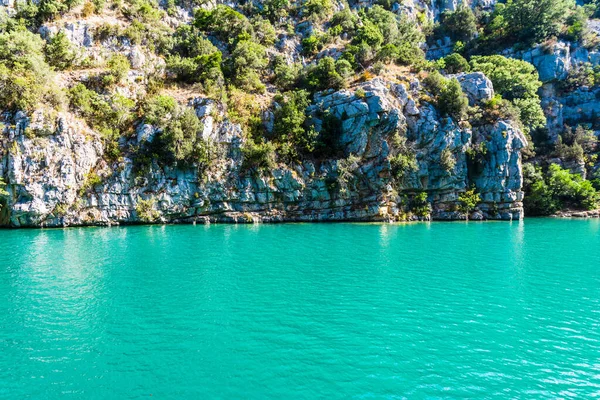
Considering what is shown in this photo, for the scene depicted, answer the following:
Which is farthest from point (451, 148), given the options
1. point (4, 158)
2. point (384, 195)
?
point (4, 158)

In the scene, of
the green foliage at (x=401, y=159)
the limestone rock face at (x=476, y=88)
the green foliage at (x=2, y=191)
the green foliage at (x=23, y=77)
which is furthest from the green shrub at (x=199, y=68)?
the limestone rock face at (x=476, y=88)

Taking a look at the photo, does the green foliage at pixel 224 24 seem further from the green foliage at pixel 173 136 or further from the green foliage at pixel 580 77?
the green foliage at pixel 580 77

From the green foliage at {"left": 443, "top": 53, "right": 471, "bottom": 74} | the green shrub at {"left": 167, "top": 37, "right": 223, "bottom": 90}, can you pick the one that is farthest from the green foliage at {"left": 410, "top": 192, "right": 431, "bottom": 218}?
the green shrub at {"left": 167, "top": 37, "right": 223, "bottom": 90}

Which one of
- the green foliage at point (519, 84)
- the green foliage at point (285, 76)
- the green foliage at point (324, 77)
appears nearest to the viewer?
the green foliage at point (324, 77)

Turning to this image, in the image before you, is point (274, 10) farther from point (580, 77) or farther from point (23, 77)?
point (580, 77)

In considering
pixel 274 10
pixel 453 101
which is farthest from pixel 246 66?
pixel 453 101

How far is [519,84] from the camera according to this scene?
7081cm

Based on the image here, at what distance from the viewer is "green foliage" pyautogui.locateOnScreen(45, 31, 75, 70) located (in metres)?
56.0

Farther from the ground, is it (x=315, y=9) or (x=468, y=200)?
(x=315, y=9)

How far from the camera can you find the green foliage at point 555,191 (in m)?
63.5

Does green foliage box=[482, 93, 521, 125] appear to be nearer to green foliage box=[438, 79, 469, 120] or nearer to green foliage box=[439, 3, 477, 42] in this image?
green foliage box=[438, 79, 469, 120]

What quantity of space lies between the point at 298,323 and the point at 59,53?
2513 inches

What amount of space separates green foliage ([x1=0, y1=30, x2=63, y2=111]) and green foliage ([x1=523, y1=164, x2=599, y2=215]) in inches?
3224

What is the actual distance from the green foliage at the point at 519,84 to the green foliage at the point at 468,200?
73.7 feet
